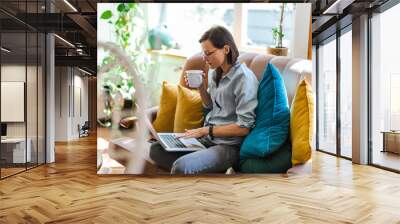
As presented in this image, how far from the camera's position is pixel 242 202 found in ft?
13.4

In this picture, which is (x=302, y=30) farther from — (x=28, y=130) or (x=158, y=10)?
(x=28, y=130)

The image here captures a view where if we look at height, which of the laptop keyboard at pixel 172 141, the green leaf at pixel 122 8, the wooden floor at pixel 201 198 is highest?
the green leaf at pixel 122 8

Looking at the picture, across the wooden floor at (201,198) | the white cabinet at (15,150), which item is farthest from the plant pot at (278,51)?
the white cabinet at (15,150)

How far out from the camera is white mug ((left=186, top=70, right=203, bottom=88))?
18.1 ft

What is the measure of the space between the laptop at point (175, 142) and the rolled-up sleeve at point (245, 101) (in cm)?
63

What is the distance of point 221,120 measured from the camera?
18.0 ft

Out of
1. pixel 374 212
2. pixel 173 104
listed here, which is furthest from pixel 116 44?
pixel 374 212

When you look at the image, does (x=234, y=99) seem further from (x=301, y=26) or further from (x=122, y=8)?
(x=122, y=8)

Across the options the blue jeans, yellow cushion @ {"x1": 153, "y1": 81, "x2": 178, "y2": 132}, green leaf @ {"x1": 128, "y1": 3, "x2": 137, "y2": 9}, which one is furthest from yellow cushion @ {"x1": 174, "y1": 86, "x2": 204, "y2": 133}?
green leaf @ {"x1": 128, "y1": 3, "x2": 137, "y2": 9}

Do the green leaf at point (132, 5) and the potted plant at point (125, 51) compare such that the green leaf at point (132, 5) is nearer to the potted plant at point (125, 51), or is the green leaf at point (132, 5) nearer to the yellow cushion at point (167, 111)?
the potted plant at point (125, 51)

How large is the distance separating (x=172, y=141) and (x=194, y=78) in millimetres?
880

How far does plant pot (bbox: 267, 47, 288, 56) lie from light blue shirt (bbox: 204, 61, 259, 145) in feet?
1.30

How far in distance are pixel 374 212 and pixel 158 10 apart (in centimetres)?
366

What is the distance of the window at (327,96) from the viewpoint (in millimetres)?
9164
